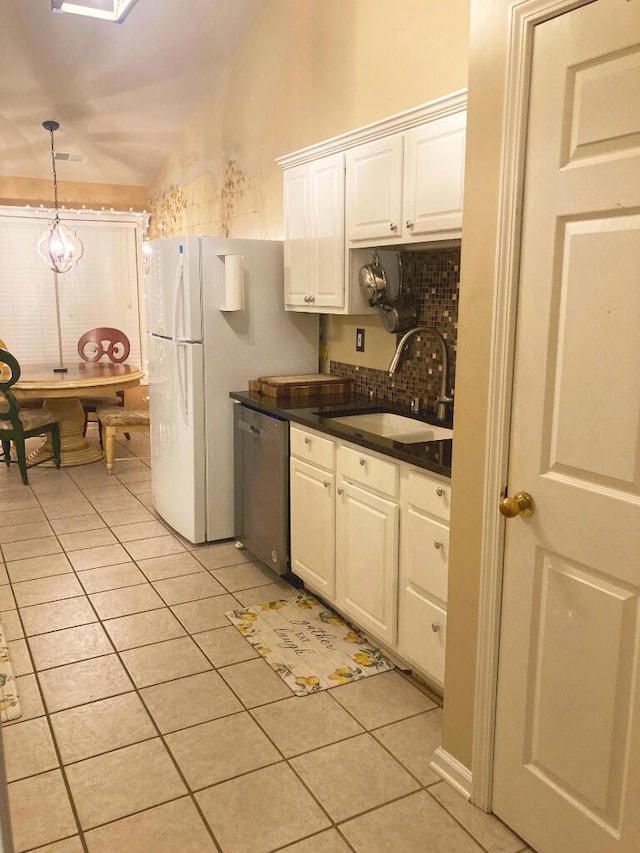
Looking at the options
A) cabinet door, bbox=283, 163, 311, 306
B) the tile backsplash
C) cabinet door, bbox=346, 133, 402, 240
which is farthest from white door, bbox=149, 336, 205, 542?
cabinet door, bbox=346, 133, 402, 240

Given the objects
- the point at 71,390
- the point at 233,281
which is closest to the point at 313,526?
the point at 233,281

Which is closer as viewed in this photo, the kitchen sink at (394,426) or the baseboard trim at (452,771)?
the baseboard trim at (452,771)

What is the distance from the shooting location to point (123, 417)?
216 inches

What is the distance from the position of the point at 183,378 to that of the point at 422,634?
2.04 m

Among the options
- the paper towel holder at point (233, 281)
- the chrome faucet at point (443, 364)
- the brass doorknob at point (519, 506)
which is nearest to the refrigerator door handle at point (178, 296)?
the paper towel holder at point (233, 281)

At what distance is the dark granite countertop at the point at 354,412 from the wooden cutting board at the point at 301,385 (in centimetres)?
4

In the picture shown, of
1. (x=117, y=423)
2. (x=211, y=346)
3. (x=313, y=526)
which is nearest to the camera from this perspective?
(x=313, y=526)

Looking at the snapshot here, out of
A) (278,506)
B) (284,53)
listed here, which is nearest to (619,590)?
(278,506)

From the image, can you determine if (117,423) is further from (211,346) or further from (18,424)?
(211,346)

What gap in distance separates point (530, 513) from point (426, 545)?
0.71m

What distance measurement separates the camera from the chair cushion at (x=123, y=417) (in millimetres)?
5453

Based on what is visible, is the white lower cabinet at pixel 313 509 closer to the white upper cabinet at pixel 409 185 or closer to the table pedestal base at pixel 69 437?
the white upper cabinet at pixel 409 185

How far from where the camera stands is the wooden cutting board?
11.9 ft

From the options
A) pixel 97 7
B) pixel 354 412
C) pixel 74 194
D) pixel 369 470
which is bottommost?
pixel 369 470
